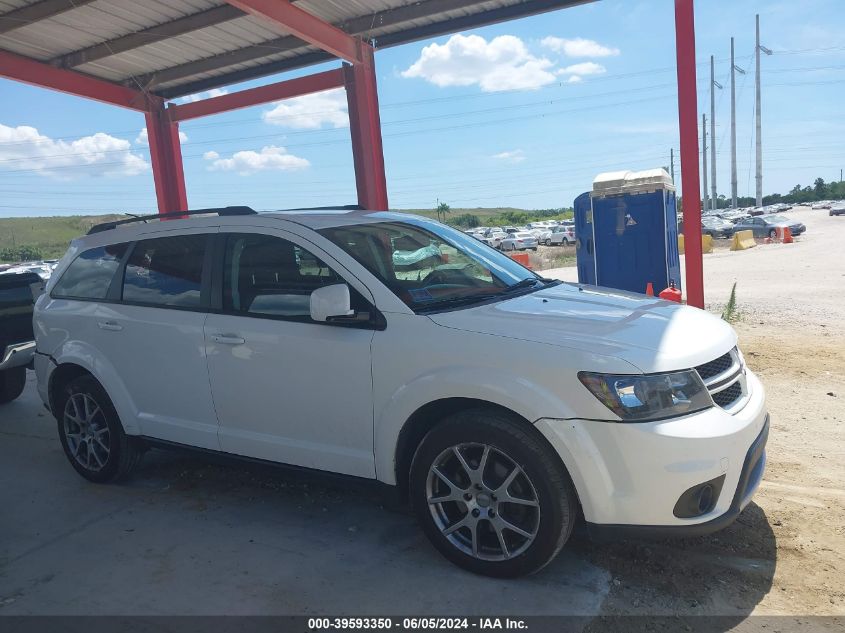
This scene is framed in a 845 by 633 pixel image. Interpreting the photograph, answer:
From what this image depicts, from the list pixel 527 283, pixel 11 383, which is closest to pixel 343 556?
pixel 527 283

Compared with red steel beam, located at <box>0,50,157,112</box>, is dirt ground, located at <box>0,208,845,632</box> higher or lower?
lower

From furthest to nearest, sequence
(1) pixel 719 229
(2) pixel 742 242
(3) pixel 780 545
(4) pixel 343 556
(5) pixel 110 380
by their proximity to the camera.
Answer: (1) pixel 719 229 → (2) pixel 742 242 → (5) pixel 110 380 → (4) pixel 343 556 → (3) pixel 780 545

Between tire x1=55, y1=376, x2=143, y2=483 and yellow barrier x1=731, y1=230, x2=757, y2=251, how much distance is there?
29315 millimetres

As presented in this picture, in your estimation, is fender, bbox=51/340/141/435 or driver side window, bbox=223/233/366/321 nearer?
driver side window, bbox=223/233/366/321

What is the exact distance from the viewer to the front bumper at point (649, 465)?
279 cm

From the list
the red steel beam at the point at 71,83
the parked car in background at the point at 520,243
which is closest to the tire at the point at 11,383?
the red steel beam at the point at 71,83

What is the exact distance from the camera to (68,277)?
16.3ft

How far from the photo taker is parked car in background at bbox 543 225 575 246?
4810 centimetres

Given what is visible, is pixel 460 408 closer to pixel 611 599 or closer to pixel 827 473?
pixel 611 599

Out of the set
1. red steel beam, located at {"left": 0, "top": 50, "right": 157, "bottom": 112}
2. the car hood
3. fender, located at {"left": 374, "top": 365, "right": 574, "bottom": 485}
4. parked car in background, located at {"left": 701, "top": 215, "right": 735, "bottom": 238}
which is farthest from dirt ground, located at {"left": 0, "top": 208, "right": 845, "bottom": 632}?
parked car in background, located at {"left": 701, "top": 215, "right": 735, "bottom": 238}

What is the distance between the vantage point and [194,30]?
11016 millimetres

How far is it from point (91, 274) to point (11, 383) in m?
3.61

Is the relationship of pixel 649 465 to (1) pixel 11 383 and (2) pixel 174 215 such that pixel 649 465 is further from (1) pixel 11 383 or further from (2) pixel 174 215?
(1) pixel 11 383

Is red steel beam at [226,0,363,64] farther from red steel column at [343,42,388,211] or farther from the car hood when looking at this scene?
the car hood
